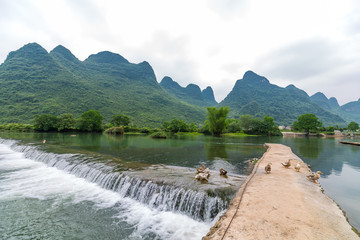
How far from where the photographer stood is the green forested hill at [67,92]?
298 ft

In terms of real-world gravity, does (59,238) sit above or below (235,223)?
below

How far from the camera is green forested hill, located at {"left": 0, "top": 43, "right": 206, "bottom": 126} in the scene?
90.9m

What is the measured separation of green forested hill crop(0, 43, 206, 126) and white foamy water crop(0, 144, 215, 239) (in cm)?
8741

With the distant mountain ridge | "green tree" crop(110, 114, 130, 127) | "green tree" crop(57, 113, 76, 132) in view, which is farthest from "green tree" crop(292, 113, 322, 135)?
"green tree" crop(57, 113, 76, 132)

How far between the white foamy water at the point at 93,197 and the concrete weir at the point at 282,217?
2003mm

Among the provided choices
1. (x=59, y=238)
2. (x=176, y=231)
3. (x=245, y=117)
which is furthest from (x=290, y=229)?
(x=245, y=117)

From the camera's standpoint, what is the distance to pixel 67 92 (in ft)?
357

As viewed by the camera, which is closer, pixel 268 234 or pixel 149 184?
pixel 268 234

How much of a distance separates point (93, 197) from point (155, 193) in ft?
11.7

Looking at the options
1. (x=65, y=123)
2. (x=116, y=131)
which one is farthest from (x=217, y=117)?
(x=65, y=123)

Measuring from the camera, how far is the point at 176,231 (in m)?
6.30

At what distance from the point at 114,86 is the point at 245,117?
119531mm

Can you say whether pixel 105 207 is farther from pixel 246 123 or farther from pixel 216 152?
pixel 246 123

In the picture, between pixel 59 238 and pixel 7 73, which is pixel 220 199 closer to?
pixel 59 238
